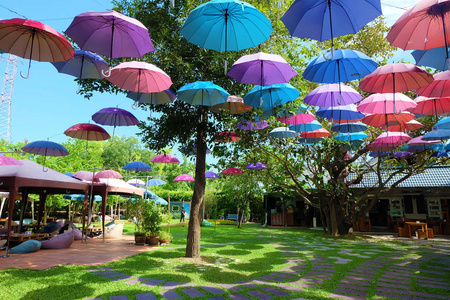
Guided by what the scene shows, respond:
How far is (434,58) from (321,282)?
4497 mm

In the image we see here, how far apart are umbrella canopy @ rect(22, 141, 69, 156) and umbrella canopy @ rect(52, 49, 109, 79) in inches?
207

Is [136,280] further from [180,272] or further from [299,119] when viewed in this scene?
[299,119]

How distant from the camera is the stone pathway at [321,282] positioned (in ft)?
14.8

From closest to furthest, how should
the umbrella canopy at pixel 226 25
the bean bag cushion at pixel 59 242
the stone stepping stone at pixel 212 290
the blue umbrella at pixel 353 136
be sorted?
the umbrella canopy at pixel 226 25 < the stone stepping stone at pixel 212 290 < the bean bag cushion at pixel 59 242 < the blue umbrella at pixel 353 136

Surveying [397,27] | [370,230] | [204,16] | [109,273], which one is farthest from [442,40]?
[370,230]

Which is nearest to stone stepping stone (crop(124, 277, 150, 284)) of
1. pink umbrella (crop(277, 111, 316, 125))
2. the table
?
pink umbrella (crop(277, 111, 316, 125))

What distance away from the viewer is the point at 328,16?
13.2 feet

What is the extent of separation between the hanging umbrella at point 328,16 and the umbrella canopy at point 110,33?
2.43 metres

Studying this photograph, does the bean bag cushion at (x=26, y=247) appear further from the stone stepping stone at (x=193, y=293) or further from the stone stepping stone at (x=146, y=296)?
the stone stepping stone at (x=193, y=293)

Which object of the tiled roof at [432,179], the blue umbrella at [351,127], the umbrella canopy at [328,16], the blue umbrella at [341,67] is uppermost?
the blue umbrella at [341,67]

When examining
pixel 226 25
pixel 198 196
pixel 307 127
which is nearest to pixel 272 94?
pixel 226 25

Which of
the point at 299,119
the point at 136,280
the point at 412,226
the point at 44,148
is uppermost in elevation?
the point at 299,119

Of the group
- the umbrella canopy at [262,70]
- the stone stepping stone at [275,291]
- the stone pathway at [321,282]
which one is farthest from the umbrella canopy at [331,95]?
the stone stepping stone at [275,291]

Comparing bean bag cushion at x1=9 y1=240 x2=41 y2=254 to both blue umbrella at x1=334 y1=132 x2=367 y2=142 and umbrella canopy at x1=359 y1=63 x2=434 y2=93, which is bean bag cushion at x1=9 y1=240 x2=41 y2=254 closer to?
umbrella canopy at x1=359 y1=63 x2=434 y2=93
